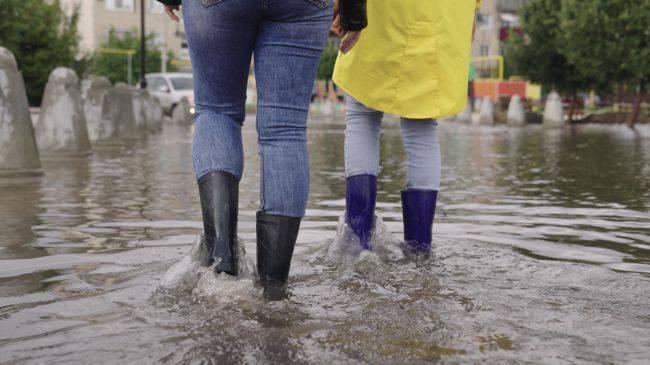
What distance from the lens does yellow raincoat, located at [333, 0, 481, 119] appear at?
402 cm

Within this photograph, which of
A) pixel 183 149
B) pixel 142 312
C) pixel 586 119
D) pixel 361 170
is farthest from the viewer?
pixel 586 119

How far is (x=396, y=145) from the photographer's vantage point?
15.2 meters

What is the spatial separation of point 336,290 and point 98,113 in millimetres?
11366

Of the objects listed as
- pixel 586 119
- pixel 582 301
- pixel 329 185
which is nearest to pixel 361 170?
pixel 582 301

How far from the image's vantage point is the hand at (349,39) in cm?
348

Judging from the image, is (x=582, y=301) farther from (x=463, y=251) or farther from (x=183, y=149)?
(x=183, y=149)

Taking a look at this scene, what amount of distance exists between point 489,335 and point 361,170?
5.16ft

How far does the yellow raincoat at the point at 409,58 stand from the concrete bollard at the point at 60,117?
6832 mm

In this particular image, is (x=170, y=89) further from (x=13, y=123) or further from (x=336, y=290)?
(x=336, y=290)

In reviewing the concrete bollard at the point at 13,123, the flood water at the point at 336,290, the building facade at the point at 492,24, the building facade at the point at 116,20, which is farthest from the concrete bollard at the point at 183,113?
the building facade at the point at 492,24

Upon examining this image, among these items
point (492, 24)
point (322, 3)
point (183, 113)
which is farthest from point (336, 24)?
point (492, 24)

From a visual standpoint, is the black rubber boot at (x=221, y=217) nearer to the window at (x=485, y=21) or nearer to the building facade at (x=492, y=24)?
the building facade at (x=492, y=24)

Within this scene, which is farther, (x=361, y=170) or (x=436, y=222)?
(x=436, y=222)

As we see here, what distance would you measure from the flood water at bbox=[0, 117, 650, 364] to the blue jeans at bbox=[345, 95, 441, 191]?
29 cm
